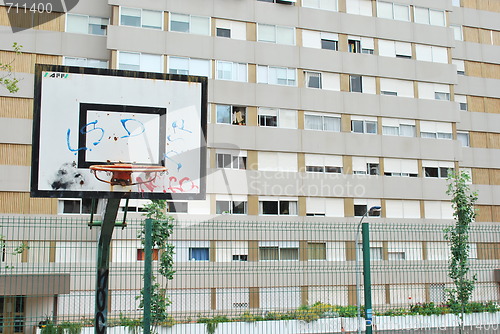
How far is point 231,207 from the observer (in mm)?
28891

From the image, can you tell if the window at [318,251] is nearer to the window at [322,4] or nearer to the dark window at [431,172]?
the dark window at [431,172]

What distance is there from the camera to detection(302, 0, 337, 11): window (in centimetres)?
3172

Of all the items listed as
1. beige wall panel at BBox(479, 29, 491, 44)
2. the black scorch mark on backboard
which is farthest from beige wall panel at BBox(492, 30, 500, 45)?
the black scorch mark on backboard

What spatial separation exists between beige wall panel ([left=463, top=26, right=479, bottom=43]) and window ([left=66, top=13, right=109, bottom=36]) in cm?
2284

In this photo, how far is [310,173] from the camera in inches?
1198

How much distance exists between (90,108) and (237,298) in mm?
7612

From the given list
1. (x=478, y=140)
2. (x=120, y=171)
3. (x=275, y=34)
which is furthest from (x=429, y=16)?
(x=120, y=171)

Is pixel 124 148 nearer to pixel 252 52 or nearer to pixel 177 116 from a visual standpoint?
pixel 177 116

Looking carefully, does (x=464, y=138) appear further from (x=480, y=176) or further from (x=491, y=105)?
(x=491, y=105)

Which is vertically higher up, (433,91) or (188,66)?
(188,66)

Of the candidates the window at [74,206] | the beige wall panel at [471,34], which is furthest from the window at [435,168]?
the window at [74,206]

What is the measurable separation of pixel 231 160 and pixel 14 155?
10674 millimetres

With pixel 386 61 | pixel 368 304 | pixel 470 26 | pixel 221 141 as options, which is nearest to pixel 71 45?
pixel 221 141

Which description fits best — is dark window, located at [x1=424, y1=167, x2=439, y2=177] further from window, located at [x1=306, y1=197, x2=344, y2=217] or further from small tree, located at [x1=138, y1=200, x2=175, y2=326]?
small tree, located at [x1=138, y1=200, x2=175, y2=326]
